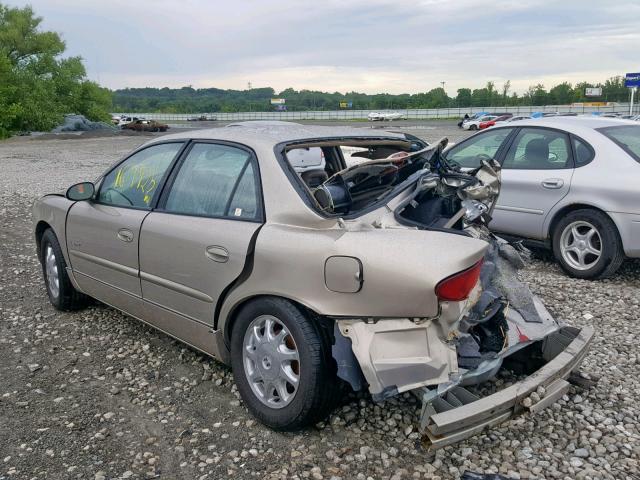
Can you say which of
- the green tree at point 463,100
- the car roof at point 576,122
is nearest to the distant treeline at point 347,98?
the green tree at point 463,100

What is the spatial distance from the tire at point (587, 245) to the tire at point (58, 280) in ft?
15.5

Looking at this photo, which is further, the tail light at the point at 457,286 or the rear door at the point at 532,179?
the rear door at the point at 532,179

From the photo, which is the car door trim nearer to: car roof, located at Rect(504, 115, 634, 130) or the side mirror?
the side mirror

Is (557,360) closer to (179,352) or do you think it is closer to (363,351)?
(363,351)

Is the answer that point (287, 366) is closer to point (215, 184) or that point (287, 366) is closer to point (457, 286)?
point (457, 286)

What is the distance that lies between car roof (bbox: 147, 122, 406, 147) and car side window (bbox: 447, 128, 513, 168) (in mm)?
2786

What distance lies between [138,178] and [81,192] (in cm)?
57

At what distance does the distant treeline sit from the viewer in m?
72.6

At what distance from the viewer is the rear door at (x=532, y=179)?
603cm

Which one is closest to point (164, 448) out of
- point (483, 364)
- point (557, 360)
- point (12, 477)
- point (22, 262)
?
point (12, 477)

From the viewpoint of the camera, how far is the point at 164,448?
3078mm

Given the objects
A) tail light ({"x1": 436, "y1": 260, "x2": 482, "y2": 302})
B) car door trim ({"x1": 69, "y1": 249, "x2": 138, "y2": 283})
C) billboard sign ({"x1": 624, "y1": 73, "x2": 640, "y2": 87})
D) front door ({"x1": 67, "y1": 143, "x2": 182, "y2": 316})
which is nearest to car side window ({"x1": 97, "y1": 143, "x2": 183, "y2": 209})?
front door ({"x1": 67, "y1": 143, "x2": 182, "y2": 316})

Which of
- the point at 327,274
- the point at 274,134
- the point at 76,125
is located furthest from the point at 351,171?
the point at 76,125

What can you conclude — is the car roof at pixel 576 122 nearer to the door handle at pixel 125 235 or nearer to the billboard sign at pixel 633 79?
the door handle at pixel 125 235
